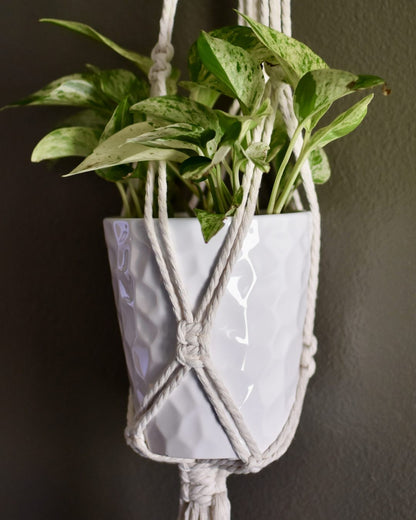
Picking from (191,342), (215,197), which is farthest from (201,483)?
(215,197)

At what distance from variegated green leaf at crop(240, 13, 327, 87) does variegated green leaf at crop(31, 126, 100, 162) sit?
242mm

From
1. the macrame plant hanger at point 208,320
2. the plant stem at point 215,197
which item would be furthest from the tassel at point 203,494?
the plant stem at point 215,197

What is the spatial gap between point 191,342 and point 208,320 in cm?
3

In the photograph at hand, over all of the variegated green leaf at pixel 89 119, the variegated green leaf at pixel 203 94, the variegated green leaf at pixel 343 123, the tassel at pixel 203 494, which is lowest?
the tassel at pixel 203 494

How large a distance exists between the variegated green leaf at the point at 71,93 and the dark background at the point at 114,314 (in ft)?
0.59

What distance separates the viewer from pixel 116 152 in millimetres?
510

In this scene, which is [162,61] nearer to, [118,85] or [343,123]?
[118,85]

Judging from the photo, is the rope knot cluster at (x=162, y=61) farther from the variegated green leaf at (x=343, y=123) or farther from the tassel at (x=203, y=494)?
the tassel at (x=203, y=494)

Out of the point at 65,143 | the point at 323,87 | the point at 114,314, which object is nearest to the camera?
the point at 323,87

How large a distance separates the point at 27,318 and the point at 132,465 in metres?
0.30

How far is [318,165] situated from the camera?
642 mm

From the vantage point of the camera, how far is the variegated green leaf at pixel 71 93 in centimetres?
61

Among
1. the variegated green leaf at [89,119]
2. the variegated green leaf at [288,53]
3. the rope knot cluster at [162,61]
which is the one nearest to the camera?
the variegated green leaf at [288,53]

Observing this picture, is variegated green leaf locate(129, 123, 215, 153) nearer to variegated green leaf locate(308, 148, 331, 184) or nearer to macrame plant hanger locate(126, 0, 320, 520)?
macrame plant hanger locate(126, 0, 320, 520)
